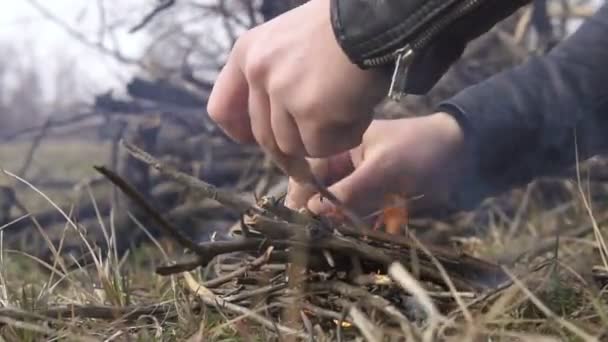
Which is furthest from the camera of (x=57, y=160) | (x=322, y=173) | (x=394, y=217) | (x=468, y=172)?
(x=57, y=160)

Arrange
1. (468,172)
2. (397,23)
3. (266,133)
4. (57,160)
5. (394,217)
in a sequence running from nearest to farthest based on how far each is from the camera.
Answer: (397,23) → (266,133) → (394,217) → (468,172) → (57,160)

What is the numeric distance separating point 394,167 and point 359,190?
8cm

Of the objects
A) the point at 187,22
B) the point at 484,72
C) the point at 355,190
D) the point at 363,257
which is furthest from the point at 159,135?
the point at 363,257

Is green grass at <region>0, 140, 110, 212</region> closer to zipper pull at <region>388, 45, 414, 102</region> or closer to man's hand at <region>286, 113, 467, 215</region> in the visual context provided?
man's hand at <region>286, 113, 467, 215</region>

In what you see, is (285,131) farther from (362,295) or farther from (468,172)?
(468,172)

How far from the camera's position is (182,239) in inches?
40.3

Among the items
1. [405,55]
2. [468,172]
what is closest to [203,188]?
[405,55]

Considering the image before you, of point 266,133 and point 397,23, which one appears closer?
point 397,23

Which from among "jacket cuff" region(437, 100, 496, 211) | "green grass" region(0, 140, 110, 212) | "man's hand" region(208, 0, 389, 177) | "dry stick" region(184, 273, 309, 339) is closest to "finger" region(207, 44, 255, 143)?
"man's hand" region(208, 0, 389, 177)

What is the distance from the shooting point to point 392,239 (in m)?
1.16

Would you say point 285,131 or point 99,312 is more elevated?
point 285,131

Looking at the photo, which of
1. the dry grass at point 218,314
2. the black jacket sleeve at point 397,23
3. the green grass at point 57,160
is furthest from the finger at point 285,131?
the green grass at point 57,160

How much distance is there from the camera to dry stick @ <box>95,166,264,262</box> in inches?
37.6

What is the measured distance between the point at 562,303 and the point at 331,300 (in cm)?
29
